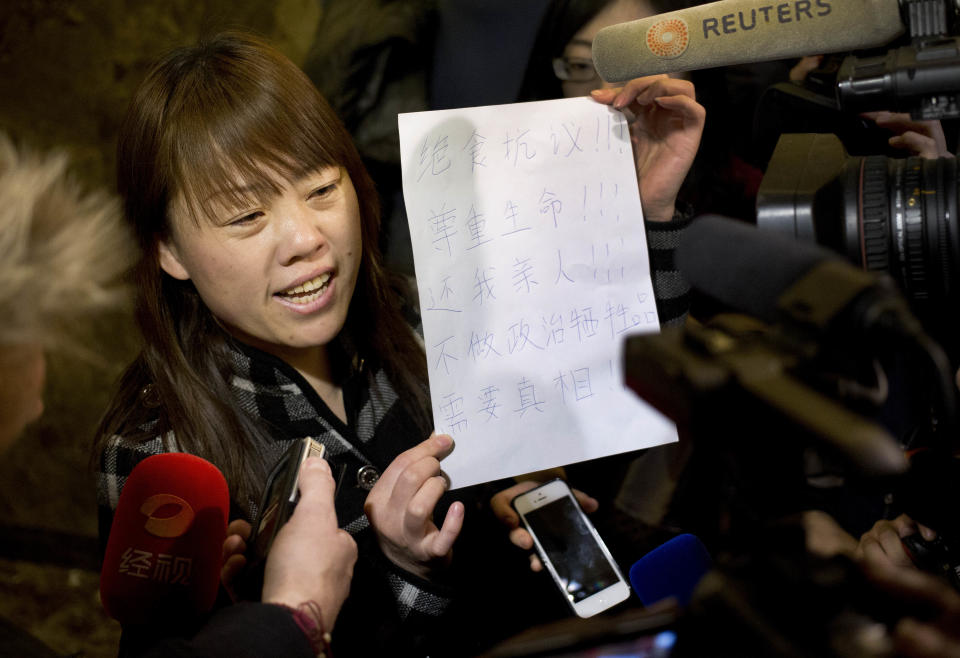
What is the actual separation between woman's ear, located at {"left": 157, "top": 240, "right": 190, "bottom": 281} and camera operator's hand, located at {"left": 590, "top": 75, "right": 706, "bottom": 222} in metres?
0.65

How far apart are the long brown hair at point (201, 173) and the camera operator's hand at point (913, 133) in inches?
32.6

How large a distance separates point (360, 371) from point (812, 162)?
78cm

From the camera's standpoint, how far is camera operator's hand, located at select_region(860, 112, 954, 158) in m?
1.17

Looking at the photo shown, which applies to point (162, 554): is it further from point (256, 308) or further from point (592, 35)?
point (592, 35)

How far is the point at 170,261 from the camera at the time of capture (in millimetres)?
1109

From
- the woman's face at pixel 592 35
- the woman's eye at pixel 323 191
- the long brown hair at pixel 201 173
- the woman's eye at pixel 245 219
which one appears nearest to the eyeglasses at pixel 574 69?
the woman's face at pixel 592 35

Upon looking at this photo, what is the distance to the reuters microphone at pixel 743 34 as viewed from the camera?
2.49ft

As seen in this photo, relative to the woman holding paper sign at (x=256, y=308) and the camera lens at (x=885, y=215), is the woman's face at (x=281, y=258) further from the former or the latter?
the camera lens at (x=885, y=215)

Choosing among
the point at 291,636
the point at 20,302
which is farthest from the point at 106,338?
the point at 291,636

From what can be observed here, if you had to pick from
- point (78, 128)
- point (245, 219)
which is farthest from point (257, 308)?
point (78, 128)

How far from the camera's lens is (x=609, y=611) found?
3.76ft

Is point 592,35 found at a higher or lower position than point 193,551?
higher

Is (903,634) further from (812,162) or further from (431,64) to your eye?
(431,64)

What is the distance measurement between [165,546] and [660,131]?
2.90 feet
